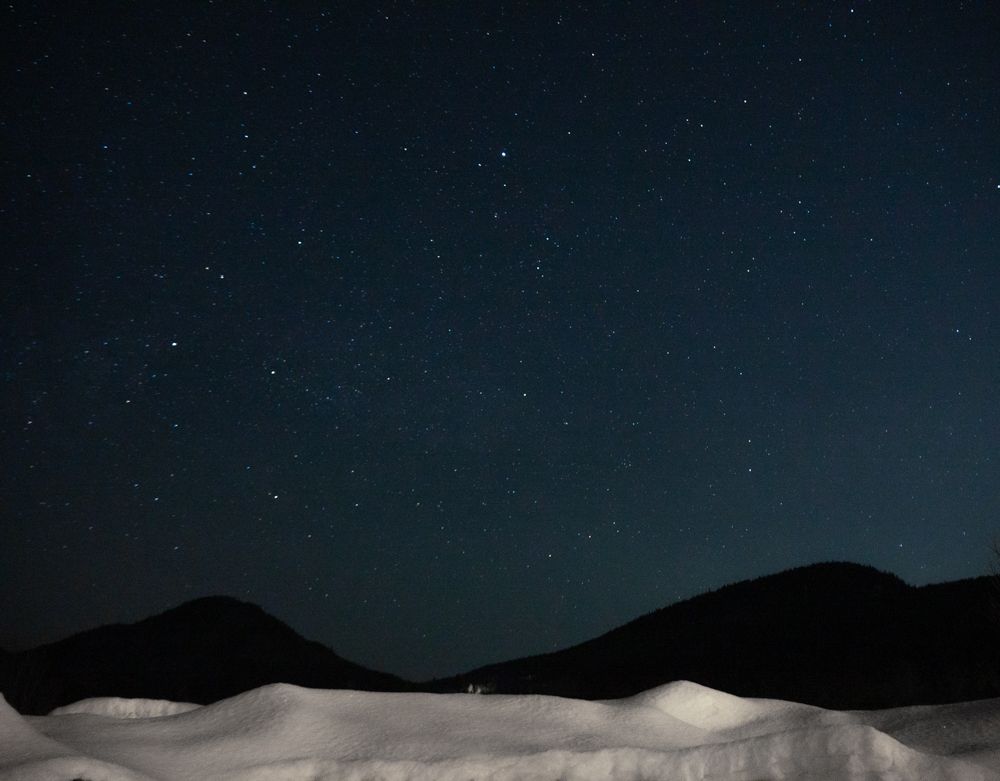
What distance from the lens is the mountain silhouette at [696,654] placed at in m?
46.9

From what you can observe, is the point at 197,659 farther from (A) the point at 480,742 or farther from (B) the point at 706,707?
(A) the point at 480,742

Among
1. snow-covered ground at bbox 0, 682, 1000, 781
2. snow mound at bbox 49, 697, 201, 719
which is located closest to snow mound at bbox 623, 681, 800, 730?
snow-covered ground at bbox 0, 682, 1000, 781

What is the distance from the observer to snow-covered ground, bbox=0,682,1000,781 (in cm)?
519

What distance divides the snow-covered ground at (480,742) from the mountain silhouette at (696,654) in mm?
31013

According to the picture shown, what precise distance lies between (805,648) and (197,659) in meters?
71.5

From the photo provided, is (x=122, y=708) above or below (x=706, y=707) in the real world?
above

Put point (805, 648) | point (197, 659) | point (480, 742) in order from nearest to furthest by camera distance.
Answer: point (480, 742) < point (805, 648) < point (197, 659)

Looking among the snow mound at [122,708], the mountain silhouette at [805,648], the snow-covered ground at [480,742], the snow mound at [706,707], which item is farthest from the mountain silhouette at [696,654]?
the snow mound at [122,708]

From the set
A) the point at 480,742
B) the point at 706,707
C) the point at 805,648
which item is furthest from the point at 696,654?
the point at 480,742

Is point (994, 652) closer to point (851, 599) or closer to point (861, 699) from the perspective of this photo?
point (861, 699)

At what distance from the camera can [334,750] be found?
5.62m

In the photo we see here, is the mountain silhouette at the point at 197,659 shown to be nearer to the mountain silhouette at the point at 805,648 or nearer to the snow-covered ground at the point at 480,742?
the mountain silhouette at the point at 805,648

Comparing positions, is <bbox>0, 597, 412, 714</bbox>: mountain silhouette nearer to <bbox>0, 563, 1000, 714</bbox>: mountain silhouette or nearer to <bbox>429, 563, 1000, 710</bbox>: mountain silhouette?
<bbox>0, 563, 1000, 714</bbox>: mountain silhouette

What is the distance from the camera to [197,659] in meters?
97.7
